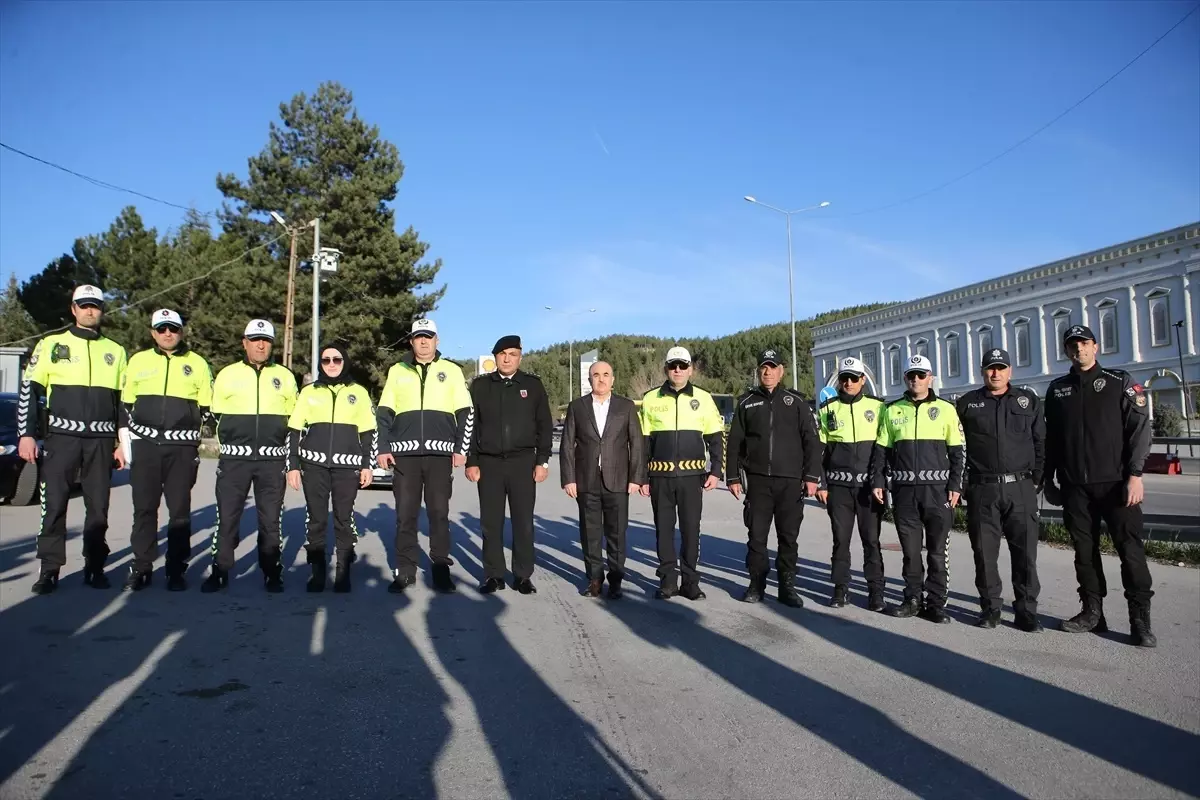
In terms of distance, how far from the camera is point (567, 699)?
4449 millimetres

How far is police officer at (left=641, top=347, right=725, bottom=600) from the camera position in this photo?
7.27 metres

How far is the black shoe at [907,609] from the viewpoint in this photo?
6.62 m

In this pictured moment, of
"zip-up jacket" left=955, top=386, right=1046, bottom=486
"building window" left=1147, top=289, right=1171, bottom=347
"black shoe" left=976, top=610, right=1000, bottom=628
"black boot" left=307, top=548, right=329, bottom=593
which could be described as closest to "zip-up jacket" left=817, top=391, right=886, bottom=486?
"zip-up jacket" left=955, top=386, right=1046, bottom=486

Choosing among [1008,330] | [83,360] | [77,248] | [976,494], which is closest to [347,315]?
[77,248]

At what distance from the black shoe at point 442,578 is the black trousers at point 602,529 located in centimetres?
117

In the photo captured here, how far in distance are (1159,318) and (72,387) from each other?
56293mm

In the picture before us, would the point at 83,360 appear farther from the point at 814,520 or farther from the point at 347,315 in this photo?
the point at 347,315

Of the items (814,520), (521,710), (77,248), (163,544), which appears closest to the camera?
(521,710)

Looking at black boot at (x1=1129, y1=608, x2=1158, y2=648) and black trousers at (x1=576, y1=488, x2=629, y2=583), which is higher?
black trousers at (x1=576, y1=488, x2=629, y2=583)

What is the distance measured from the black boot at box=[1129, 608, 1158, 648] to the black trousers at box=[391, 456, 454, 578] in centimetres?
514

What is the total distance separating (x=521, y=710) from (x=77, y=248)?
2312 inches

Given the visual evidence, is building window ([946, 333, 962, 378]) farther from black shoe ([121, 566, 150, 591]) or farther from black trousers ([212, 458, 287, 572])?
black shoe ([121, 566, 150, 591])

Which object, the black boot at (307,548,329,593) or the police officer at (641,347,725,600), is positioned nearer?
the black boot at (307,548,329,593)

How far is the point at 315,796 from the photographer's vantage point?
325cm
